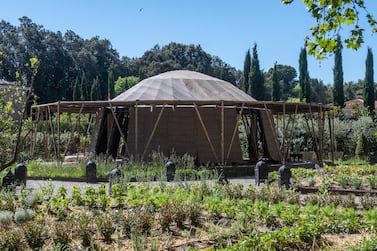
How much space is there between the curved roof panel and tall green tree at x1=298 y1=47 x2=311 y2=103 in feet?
61.2

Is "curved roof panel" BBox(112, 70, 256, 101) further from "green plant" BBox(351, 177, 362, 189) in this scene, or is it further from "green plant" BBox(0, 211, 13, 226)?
"green plant" BBox(0, 211, 13, 226)

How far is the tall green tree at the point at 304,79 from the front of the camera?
3822cm

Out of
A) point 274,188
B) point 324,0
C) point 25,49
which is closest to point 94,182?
point 274,188

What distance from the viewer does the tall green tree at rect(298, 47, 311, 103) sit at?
38.2 meters

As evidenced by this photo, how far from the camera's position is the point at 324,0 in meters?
3.14

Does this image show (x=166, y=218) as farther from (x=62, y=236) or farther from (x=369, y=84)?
(x=369, y=84)

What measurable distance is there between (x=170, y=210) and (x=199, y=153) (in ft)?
35.6

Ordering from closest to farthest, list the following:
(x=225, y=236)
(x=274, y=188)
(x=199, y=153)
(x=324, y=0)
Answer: (x=324, y=0), (x=225, y=236), (x=274, y=188), (x=199, y=153)

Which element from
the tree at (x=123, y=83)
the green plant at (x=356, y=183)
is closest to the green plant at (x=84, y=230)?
Result: the green plant at (x=356, y=183)

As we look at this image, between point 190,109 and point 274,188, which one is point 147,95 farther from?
point 274,188

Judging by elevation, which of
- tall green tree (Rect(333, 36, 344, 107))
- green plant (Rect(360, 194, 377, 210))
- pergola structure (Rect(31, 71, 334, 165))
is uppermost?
tall green tree (Rect(333, 36, 344, 107))

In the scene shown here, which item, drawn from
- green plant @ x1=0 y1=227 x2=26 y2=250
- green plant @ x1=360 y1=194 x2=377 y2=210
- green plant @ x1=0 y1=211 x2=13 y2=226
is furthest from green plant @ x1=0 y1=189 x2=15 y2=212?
green plant @ x1=360 y1=194 x2=377 y2=210

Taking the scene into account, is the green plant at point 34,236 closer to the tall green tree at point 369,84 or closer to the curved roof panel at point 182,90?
the curved roof panel at point 182,90

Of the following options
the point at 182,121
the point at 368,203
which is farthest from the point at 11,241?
the point at 182,121
